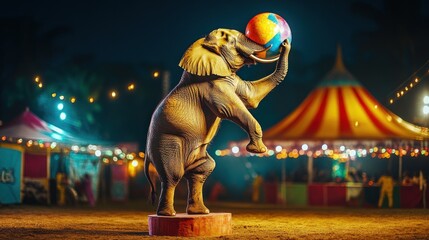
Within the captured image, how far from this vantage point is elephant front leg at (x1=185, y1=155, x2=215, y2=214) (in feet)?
40.1

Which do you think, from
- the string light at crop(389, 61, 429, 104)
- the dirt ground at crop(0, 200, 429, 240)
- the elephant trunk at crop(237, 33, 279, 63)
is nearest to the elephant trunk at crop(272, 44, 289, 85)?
the elephant trunk at crop(237, 33, 279, 63)

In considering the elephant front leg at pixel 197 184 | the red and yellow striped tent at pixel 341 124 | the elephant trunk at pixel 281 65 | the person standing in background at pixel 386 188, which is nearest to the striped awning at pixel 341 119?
the red and yellow striped tent at pixel 341 124

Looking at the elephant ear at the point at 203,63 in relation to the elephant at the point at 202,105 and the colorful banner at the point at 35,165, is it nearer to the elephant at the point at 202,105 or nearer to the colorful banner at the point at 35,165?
the elephant at the point at 202,105

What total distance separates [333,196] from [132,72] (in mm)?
30369

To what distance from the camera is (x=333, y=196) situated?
2523 cm

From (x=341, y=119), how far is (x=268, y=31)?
41.5 feet

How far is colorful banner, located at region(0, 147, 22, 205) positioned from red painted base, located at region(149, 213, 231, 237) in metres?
10.8

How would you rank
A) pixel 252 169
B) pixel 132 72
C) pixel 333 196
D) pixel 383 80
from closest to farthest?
pixel 333 196 < pixel 252 169 < pixel 383 80 < pixel 132 72

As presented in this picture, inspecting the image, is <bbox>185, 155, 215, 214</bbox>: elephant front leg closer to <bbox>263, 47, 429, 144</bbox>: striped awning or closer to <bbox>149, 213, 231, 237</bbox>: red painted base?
<bbox>149, 213, 231, 237</bbox>: red painted base

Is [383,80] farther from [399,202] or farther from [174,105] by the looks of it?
[174,105]

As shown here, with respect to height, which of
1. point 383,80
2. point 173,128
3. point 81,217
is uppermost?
point 383,80

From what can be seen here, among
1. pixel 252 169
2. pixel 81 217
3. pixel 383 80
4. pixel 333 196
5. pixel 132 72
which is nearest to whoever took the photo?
pixel 81 217

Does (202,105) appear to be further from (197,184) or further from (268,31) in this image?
(268,31)

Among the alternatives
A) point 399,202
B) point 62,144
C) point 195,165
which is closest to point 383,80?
point 399,202
